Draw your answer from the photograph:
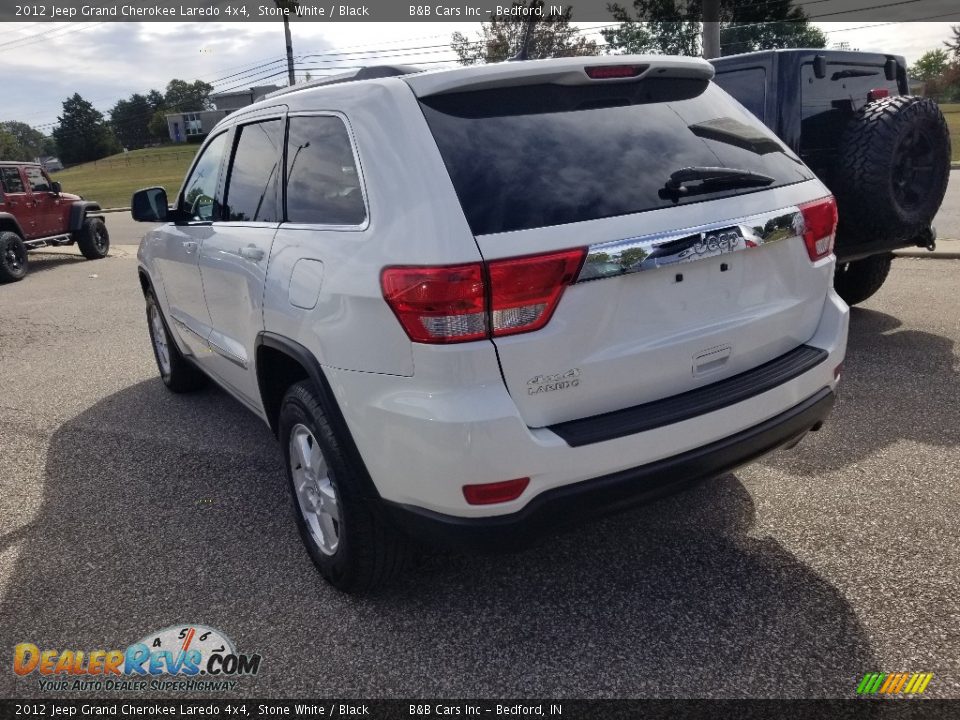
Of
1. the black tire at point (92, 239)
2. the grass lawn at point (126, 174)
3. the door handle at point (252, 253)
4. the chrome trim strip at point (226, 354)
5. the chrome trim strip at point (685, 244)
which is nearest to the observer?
the chrome trim strip at point (685, 244)

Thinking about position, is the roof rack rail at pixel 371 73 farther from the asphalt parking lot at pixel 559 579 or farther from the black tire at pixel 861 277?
the black tire at pixel 861 277

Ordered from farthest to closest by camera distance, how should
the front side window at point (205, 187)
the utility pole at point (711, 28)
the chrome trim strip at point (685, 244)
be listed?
the utility pole at point (711, 28)
the front side window at point (205, 187)
the chrome trim strip at point (685, 244)

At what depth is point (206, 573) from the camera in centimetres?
322

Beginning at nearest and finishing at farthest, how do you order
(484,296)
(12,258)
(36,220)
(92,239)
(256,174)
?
(484,296) → (256,174) → (12,258) → (36,220) → (92,239)

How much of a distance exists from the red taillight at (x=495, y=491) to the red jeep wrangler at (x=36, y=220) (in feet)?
42.3

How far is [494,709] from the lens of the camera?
2375mm

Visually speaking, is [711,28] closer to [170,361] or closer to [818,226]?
[170,361]

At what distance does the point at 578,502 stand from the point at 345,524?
33.4 inches

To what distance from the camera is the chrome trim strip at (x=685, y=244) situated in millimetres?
2336

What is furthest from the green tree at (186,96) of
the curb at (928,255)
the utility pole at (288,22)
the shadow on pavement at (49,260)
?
the curb at (928,255)

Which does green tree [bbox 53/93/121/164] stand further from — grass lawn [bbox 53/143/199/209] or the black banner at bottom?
the black banner at bottom

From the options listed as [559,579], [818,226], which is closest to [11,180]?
[559,579]

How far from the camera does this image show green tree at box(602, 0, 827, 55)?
27.1 meters

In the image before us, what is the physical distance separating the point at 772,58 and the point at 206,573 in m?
4.68
